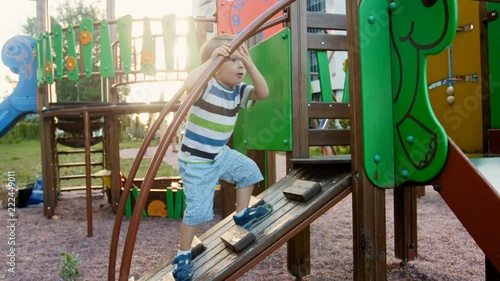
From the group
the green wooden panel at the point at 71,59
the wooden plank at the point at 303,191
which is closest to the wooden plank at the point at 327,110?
the wooden plank at the point at 303,191

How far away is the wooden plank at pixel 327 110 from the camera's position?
121 inches

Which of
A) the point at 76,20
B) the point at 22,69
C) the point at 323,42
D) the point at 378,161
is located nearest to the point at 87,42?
the point at 22,69

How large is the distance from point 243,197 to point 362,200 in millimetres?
712

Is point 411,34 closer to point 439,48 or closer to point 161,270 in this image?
point 439,48

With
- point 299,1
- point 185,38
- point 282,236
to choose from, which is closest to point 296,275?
point 282,236

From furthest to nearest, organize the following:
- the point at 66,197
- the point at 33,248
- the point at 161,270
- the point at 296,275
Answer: the point at 66,197 < the point at 33,248 < the point at 296,275 < the point at 161,270

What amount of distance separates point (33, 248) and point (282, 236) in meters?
3.54

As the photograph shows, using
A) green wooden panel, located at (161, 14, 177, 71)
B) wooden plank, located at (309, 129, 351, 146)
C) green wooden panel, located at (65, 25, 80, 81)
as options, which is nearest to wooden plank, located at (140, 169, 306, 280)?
wooden plank, located at (309, 129, 351, 146)

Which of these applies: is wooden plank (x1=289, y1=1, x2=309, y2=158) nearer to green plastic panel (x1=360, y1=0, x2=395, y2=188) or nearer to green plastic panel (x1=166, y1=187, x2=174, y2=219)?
green plastic panel (x1=360, y1=0, x2=395, y2=188)

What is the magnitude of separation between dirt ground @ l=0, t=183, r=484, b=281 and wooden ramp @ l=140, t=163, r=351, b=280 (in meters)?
1.31

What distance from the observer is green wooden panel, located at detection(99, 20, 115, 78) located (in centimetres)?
577

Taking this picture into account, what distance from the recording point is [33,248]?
4.85m

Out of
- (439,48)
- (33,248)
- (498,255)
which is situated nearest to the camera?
(498,255)

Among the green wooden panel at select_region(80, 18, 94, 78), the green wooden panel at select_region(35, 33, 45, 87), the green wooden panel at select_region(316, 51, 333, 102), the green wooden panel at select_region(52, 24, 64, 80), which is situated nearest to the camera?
the green wooden panel at select_region(316, 51, 333, 102)
